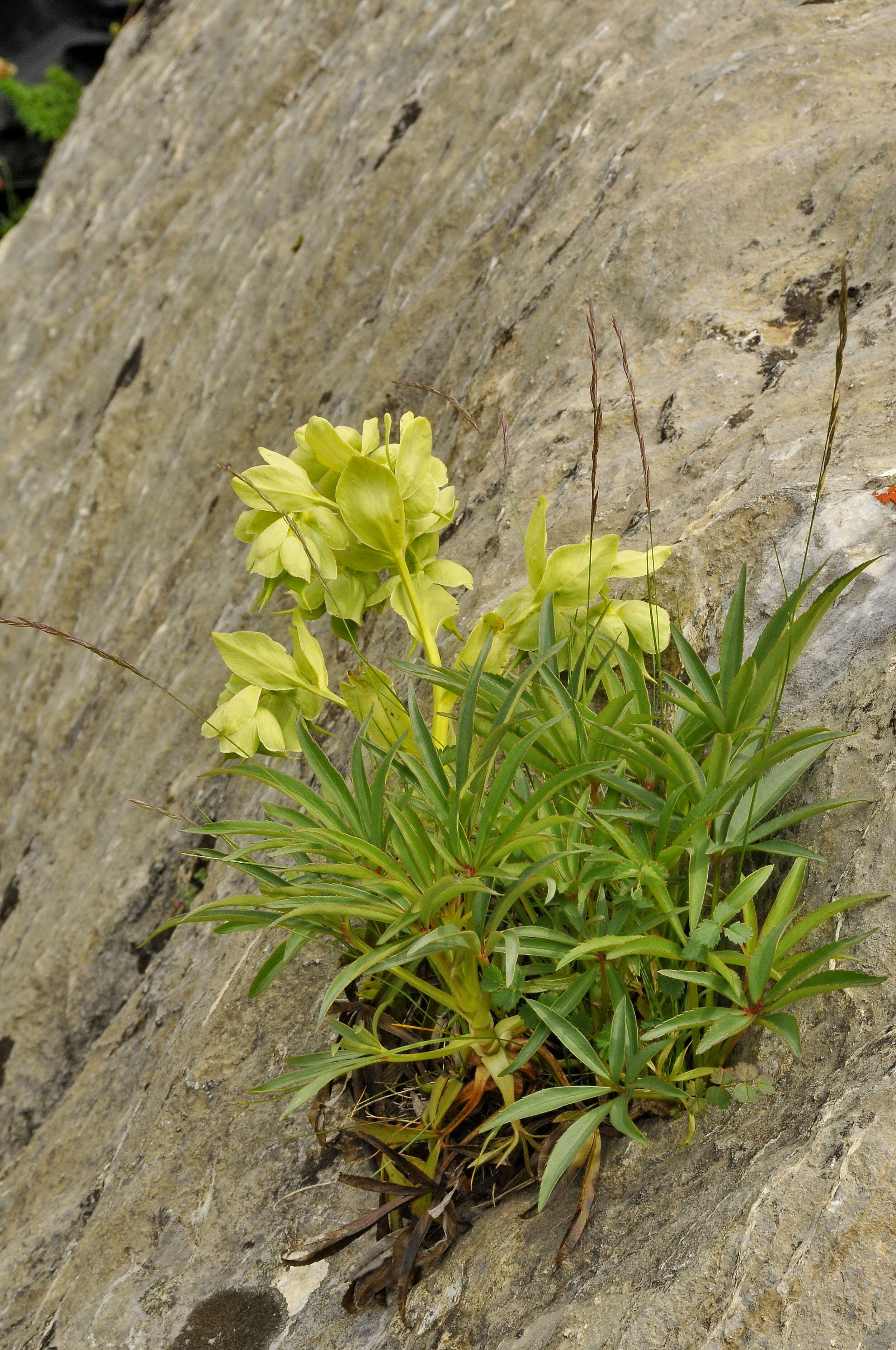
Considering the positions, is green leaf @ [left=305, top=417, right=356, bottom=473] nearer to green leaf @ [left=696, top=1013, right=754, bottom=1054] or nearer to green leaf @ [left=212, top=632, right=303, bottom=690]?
green leaf @ [left=212, top=632, right=303, bottom=690]

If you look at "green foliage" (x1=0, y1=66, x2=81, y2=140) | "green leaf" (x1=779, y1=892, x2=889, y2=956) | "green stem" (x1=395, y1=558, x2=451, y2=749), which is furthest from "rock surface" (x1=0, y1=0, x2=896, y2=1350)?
"green foliage" (x1=0, y1=66, x2=81, y2=140)

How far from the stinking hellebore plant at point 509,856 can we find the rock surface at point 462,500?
0.35 feet

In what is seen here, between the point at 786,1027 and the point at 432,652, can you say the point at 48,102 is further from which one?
the point at 786,1027

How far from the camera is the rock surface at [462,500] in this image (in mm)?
1600

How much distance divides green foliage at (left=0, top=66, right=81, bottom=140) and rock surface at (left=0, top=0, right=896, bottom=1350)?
6071 millimetres

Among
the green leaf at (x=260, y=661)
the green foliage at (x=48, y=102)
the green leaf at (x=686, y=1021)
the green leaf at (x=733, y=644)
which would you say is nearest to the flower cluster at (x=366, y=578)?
the green leaf at (x=260, y=661)

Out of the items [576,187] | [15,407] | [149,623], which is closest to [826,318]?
[576,187]

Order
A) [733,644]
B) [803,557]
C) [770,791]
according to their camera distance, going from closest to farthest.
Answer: [770,791] → [733,644] → [803,557]

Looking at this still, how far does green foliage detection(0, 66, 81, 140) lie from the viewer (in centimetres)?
1230

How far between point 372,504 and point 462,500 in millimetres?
1225

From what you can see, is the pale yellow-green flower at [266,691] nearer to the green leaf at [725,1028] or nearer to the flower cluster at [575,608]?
the flower cluster at [575,608]

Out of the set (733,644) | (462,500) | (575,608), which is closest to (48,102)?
(462,500)

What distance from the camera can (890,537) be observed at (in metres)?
2.03

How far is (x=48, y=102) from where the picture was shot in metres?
12.4
